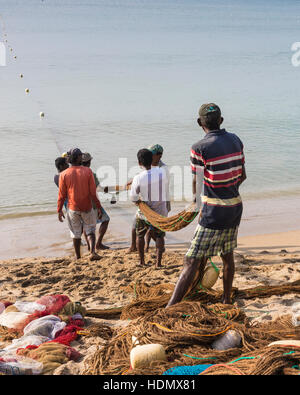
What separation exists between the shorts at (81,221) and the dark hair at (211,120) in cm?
309

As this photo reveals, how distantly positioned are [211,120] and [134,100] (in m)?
19.3

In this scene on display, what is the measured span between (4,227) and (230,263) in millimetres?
6483

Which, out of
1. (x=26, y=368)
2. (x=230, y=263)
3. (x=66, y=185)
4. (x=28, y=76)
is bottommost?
(x=26, y=368)

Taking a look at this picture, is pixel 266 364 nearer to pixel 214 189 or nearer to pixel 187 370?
pixel 187 370

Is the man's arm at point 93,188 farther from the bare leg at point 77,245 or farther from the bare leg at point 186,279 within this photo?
the bare leg at point 186,279

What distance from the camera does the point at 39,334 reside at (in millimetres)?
4539

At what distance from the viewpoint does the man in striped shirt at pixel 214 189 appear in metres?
4.48

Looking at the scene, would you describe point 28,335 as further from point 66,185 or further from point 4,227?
point 4,227

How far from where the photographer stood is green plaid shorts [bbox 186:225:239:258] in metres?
4.61

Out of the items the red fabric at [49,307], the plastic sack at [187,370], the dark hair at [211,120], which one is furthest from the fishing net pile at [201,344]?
the dark hair at [211,120]

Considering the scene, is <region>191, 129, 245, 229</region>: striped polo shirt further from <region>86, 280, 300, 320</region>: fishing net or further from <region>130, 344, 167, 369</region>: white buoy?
<region>130, 344, 167, 369</region>: white buoy

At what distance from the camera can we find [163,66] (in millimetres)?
32969

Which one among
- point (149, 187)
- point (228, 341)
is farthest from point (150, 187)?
point (228, 341)
